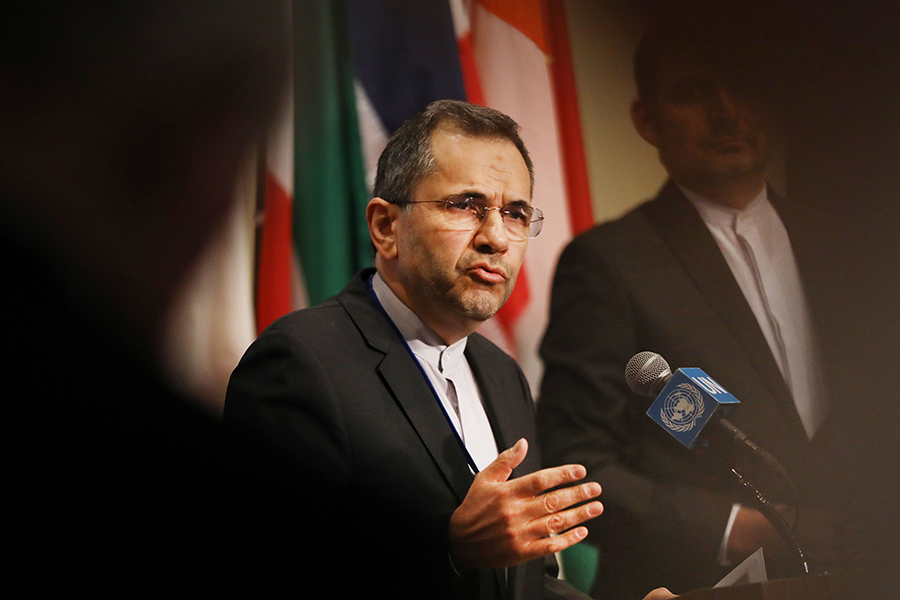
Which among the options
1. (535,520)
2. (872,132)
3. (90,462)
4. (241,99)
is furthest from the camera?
(872,132)

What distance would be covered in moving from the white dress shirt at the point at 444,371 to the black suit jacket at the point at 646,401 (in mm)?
326

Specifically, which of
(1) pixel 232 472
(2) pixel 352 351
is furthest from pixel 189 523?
(2) pixel 352 351

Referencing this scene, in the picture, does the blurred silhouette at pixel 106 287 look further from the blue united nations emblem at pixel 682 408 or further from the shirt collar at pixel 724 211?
the shirt collar at pixel 724 211

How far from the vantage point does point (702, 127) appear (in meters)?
2.31

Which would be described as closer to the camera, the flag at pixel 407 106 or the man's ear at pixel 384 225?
the man's ear at pixel 384 225

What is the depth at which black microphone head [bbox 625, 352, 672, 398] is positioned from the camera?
5.07 ft

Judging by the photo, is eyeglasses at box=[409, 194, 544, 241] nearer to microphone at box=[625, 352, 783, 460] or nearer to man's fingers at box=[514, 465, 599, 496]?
microphone at box=[625, 352, 783, 460]

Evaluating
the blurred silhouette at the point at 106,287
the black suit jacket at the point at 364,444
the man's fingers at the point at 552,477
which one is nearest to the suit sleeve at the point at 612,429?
the black suit jacket at the point at 364,444

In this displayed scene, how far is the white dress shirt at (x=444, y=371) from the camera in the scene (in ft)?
5.86

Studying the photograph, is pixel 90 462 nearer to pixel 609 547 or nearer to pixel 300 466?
pixel 300 466

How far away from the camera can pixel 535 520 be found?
50.7 inches

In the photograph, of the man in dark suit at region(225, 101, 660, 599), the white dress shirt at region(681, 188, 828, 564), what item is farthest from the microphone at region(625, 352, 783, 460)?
the white dress shirt at region(681, 188, 828, 564)

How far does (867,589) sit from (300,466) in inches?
44.5

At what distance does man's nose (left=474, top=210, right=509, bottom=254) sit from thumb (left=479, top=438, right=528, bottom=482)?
585mm
